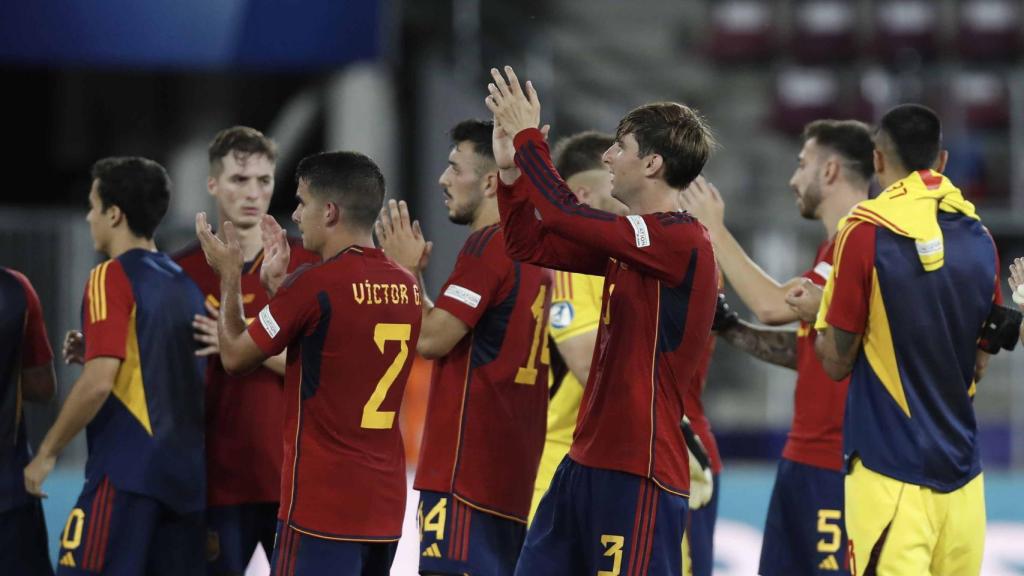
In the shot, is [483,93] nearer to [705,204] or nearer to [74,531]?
[705,204]

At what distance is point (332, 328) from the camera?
4836 millimetres

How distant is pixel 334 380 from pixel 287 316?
26cm

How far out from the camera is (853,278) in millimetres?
5109

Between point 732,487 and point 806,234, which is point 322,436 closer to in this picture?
point 732,487

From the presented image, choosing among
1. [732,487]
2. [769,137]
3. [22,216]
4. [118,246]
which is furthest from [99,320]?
[769,137]

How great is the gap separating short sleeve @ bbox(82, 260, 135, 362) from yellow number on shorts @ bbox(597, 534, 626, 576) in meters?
2.04

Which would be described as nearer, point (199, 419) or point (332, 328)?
point (332, 328)

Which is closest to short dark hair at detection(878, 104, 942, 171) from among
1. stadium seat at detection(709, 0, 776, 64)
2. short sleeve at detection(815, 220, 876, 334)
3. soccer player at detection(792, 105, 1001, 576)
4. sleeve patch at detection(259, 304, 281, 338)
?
soccer player at detection(792, 105, 1001, 576)

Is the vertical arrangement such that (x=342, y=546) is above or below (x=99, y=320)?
below

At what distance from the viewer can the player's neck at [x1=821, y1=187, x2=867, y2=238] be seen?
Answer: 21.4ft

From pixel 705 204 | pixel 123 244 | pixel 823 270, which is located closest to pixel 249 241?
pixel 123 244

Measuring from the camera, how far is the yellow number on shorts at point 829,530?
616 cm

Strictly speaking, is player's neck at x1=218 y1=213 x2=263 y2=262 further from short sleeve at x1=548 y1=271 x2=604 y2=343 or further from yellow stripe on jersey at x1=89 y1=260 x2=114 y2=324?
short sleeve at x1=548 y1=271 x2=604 y2=343

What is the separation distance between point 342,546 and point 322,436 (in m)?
0.37
